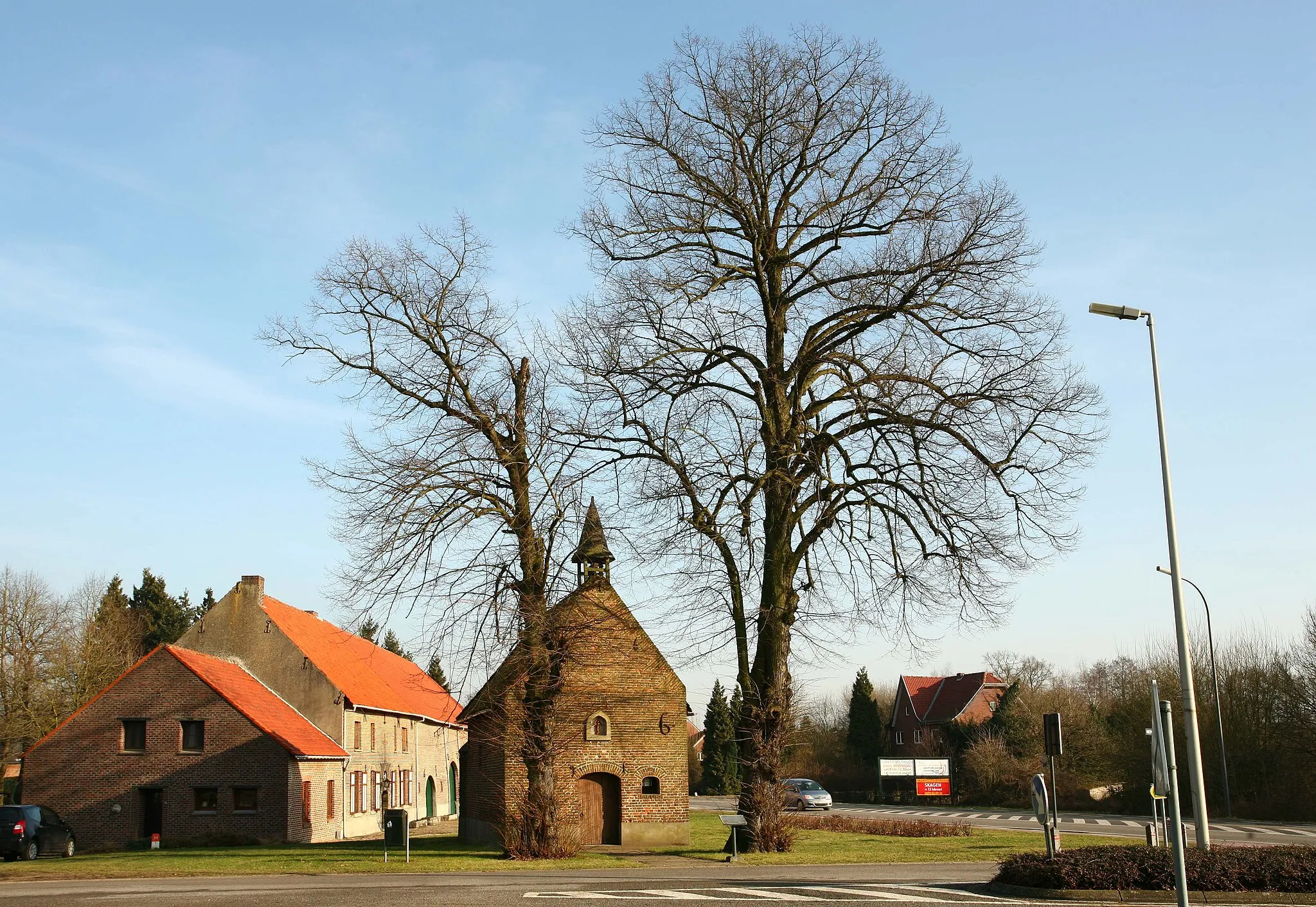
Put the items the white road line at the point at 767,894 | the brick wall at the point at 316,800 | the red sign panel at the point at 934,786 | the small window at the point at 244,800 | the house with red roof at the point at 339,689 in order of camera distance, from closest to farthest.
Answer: the white road line at the point at 767,894
the brick wall at the point at 316,800
the small window at the point at 244,800
the house with red roof at the point at 339,689
the red sign panel at the point at 934,786

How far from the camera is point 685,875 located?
21562mm

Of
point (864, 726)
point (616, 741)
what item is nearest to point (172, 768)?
point (616, 741)

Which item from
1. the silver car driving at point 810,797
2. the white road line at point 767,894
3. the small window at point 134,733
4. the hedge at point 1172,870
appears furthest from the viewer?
the silver car driving at point 810,797

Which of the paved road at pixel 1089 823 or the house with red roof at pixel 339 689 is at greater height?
the house with red roof at pixel 339 689

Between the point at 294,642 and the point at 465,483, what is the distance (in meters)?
18.3

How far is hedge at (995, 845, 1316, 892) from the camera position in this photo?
16172 mm

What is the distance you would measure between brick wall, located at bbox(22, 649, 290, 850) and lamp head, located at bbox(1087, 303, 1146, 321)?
92.4 feet

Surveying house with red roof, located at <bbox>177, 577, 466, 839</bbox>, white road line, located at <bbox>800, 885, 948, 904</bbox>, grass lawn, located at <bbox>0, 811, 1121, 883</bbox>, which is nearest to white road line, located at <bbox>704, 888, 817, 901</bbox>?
white road line, located at <bbox>800, 885, 948, 904</bbox>

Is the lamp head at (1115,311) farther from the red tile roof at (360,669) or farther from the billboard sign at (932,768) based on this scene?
the billboard sign at (932,768)

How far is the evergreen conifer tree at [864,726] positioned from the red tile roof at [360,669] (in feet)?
102

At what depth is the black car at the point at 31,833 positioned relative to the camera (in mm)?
30984

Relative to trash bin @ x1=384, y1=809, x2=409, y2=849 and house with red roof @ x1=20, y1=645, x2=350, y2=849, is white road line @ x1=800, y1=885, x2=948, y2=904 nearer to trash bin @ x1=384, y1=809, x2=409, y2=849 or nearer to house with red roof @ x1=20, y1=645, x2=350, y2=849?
trash bin @ x1=384, y1=809, x2=409, y2=849

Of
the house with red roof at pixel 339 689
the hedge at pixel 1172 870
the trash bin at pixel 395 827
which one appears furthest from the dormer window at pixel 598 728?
the hedge at pixel 1172 870

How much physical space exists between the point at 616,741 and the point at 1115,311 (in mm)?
18927
